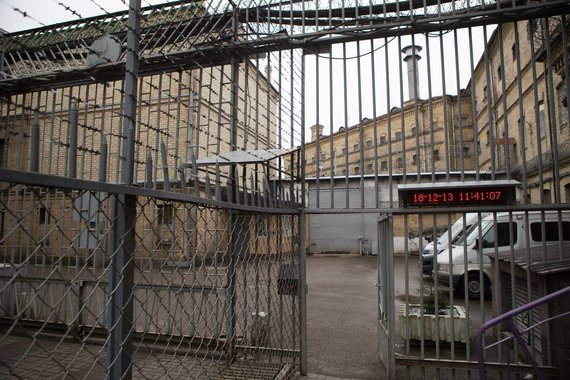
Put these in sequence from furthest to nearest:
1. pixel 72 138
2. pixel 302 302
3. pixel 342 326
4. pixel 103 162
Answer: pixel 342 326 < pixel 302 302 < pixel 103 162 < pixel 72 138

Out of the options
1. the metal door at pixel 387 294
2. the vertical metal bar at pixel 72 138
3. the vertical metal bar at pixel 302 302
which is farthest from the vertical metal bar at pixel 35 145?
the metal door at pixel 387 294

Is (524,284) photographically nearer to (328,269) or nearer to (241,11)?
(241,11)

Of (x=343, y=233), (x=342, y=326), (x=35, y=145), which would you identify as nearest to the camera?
(x=35, y=145)

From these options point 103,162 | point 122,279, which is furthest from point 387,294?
point 103,162

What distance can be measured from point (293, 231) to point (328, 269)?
39.3ft

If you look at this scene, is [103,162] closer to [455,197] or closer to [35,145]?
[35,145]

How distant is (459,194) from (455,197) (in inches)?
2.4

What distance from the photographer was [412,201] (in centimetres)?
492

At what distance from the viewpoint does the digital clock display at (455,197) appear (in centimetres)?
467

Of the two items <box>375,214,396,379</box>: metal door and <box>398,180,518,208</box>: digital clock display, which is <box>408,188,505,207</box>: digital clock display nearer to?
<box>398,180,518,208</box>: digital clock display

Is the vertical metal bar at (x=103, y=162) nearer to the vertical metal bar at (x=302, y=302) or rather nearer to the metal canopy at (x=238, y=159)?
the metal canopy at (x=238, y=159)

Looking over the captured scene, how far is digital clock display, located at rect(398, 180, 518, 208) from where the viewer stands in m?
4.64

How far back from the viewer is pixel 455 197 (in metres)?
4.79

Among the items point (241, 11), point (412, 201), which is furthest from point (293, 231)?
point (241, 11)
